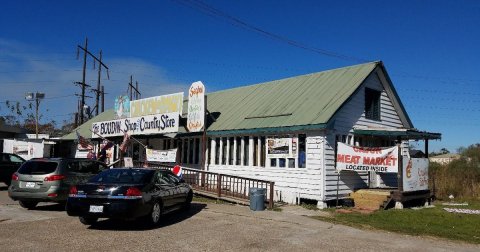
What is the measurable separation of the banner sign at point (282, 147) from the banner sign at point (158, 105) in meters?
5.27

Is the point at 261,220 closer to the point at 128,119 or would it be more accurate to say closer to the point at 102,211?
the point at 102,211

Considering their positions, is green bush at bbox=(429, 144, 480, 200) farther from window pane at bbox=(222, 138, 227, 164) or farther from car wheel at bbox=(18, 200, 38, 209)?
car wheel at bbox=(18, 200, 38, 209)

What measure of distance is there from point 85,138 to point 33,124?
1789 inches

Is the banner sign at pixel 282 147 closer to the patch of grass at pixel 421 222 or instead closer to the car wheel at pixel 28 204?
the patch of grass at pixel 421 222

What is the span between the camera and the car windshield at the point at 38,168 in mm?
13362

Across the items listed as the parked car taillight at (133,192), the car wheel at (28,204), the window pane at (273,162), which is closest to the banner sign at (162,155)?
the window pane at (273,162)

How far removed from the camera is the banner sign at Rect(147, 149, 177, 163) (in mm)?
21234

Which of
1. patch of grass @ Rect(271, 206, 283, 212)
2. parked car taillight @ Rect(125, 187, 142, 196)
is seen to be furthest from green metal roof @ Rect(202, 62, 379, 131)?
parked car taillight @ Rect(125, 187, 142, 196)

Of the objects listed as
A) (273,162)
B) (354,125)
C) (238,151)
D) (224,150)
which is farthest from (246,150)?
(354,125)

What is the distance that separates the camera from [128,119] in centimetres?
2381

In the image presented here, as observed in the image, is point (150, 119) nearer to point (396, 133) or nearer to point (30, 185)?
point (30, 185)

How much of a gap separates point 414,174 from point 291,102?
5.84 m

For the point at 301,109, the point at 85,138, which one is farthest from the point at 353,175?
the point at 85,138

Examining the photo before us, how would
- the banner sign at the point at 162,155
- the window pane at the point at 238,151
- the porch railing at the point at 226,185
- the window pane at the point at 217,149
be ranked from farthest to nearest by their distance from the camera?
the banner sign at the point at 162,155 < the window pane at the point at 217,149 < the window pane at the point at 238,151 < the porch railing at the point at 226,185
